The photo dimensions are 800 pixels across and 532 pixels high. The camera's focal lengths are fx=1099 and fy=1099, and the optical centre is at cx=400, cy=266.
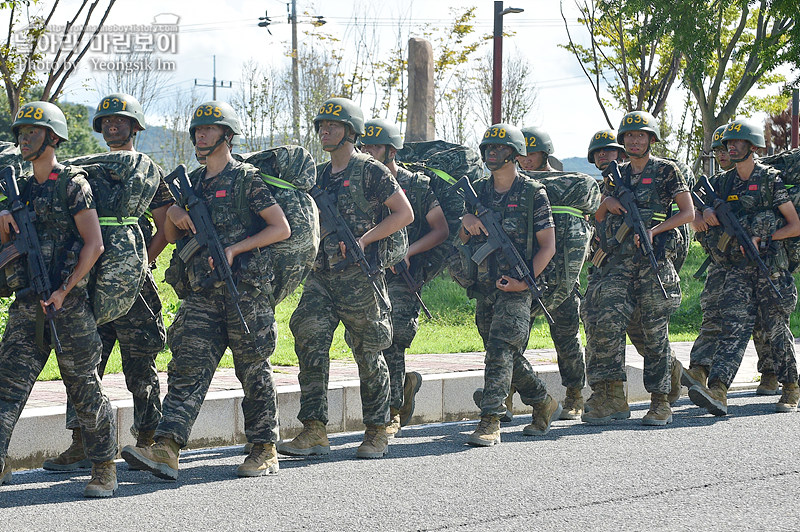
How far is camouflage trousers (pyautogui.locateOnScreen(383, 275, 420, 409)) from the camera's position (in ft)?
24.7

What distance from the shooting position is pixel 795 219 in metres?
8.65

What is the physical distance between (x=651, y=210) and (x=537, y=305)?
4.30 ft

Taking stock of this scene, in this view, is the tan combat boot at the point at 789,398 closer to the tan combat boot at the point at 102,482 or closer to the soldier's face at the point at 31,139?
the tan combat boot at the point at 102,482

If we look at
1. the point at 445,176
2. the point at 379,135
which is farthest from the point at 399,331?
the point at 379,135

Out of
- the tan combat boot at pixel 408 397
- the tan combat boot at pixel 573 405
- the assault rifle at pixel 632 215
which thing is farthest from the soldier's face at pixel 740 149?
the tan combat boot at pixel 408 397

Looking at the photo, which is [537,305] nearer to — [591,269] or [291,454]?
[591,269]

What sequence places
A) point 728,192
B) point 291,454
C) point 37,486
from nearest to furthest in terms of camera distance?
point 37,486 < point 291,454 < point 728,192

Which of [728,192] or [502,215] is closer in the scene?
[502,215]

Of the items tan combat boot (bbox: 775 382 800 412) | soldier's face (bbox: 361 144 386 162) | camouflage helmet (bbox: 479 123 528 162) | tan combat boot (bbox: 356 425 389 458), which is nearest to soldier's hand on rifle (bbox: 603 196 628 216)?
camouflage helmet (bbox: 479 123 528 162)

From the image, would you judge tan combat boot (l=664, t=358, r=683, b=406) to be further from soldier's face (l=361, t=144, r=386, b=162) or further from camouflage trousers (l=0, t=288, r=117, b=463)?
camouflage trousers (l=0, t=288, r=117, b=463)

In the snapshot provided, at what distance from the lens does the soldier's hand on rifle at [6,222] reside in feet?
17.9

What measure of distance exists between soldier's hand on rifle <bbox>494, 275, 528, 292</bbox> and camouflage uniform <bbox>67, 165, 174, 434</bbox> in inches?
88.5

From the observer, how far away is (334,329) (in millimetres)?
6695

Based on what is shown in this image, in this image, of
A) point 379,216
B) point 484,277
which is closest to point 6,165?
point 379,216
